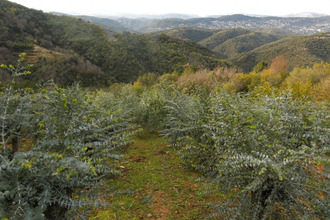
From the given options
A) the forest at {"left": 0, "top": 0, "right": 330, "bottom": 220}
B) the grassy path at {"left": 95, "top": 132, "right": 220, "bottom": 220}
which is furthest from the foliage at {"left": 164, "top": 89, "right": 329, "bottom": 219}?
the grassy path at {"left": 95, "top": 132, "right": 220, "bottom": 220}

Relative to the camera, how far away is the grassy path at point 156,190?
377 centimetres

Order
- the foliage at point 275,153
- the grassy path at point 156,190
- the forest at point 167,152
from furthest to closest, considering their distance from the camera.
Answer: the grassy path at point 156,190, the foliage at point 275,153, the forest at point 167,152

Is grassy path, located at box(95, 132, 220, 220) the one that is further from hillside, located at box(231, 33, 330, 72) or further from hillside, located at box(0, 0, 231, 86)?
hillside, located at box(231, 33, 330, 72)

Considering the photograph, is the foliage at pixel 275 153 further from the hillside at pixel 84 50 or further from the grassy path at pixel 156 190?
the hillside at pixel 84 50

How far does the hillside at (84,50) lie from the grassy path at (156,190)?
36.6 metres

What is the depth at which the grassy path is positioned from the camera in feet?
12.4

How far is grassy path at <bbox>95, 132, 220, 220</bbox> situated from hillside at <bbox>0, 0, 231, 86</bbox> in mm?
36609

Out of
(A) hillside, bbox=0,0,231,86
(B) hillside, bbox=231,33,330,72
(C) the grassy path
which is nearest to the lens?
(C) the grassy path

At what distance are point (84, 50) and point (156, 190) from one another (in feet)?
184

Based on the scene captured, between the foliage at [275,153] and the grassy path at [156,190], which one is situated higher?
Answer: the foliage at [275,153]

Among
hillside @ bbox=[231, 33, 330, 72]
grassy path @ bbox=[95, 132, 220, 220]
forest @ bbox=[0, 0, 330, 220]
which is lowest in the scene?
grassy path @ bbox=[95, 132, 220, 220]

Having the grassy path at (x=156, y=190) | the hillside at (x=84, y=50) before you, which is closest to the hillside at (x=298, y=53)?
the hillside at (x=84, y=50)

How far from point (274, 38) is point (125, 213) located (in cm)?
19381

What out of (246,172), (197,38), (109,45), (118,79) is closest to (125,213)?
(246,172)
